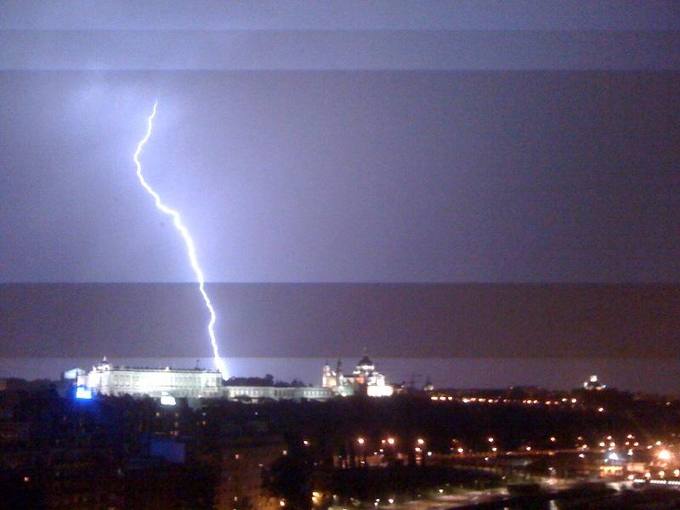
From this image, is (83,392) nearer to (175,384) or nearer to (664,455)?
(175,384)

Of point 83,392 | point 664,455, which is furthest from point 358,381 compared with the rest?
point 664,455

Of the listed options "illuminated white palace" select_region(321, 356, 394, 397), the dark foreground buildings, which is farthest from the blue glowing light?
"illuminated white palace" select_region(321, 356, 394, 397)

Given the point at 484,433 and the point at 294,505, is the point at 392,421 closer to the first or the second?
the point at 484,433

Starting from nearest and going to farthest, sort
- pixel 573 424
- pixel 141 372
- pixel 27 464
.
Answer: pixel 27 464 → pixel 573 424 → pixel 141 372

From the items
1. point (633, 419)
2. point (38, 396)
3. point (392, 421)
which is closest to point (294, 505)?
point (392, 421)

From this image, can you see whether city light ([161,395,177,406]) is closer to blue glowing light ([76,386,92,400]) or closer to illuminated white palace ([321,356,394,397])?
blue glowing light ([76,386,92,400])

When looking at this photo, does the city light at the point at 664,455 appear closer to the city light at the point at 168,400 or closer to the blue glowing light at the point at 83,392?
the city light at the point at 168,400
